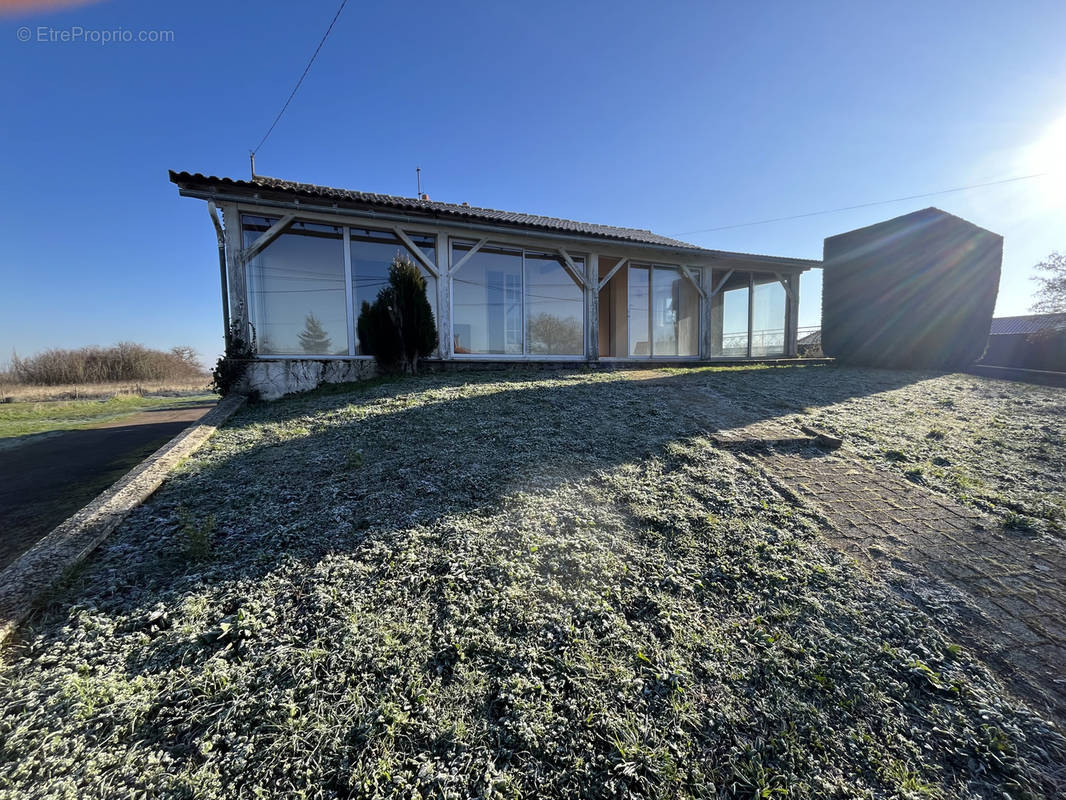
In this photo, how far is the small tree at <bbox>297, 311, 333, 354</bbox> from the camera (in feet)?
23.9

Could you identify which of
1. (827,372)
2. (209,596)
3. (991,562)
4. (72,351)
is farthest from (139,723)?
(72,351)

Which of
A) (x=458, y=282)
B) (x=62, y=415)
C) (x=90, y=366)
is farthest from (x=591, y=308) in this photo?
(x=90, y=366)

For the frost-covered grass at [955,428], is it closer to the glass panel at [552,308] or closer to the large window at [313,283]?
the glass panel at [552,308]

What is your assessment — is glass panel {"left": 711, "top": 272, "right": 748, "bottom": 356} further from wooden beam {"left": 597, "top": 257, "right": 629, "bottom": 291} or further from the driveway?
the driveway

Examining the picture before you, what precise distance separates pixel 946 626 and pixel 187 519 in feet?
13.8

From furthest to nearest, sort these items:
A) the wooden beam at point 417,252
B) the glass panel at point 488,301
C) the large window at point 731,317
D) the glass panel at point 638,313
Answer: the large window at point 731,317 → the glass panel at point 638,313 → the glass panel at point 488,301 → the wooden beam at point 417,252

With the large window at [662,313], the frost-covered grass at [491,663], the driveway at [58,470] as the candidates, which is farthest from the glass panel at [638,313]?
the driveway at [58,470]

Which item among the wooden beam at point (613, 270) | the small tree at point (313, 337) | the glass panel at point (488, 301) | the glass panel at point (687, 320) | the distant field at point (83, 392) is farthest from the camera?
the distant field at point (83, 392)

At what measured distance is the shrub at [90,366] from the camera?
20797 millimetres

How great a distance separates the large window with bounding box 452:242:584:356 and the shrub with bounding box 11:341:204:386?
76.9 ft

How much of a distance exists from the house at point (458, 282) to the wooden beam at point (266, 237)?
20mm

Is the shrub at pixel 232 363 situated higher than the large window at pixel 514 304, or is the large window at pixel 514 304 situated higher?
the large window at pixel 514 304

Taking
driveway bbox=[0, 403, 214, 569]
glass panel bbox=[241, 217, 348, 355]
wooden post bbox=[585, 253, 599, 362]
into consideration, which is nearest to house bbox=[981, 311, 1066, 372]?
wooden post bbox=[585, 253, 599, 362]

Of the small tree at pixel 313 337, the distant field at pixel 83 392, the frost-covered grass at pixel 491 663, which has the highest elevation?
the small tree at pixel 313 337
